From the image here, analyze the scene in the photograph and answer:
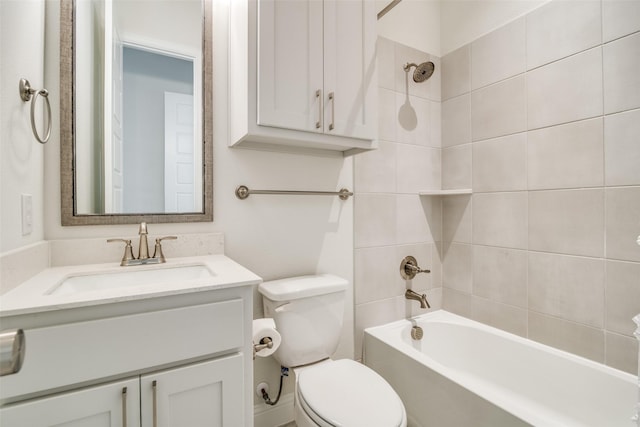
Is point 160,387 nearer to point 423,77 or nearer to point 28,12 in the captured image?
point 28,12

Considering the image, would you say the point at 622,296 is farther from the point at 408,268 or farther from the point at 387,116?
the point at 387,116

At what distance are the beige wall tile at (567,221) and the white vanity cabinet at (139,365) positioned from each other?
1483 mm

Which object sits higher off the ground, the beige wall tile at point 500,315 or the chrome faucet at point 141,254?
the chrome faucet at point 141,254

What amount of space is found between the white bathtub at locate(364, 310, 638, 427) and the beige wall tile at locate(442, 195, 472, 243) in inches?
20.4

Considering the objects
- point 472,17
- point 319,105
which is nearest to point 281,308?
point 319,105

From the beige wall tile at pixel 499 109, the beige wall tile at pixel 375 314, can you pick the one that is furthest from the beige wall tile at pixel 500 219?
the beige wall tile at pixel 375 314

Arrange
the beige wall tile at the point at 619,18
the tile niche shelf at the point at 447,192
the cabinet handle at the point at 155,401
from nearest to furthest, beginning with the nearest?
the cabinet handle at the point at 155,401 → the beige wall tile at the point at 619,18 → the tile niche shelf at the point at 447,192

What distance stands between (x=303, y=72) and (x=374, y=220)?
92 centimetres

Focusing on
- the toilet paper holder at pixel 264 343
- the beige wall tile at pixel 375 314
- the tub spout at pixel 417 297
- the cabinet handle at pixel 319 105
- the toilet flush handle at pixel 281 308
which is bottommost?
the beige wall tile at pixel 375 314

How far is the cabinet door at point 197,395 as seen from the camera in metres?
0.79

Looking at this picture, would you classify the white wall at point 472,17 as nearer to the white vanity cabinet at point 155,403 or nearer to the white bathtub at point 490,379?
the white bathtub at point 490,379

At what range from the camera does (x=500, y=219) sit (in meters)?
1.71

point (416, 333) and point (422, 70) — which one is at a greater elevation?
point (422, 70)

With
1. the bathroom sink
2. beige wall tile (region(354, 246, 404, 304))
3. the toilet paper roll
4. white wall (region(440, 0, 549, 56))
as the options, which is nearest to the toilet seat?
the toilet paper roll
